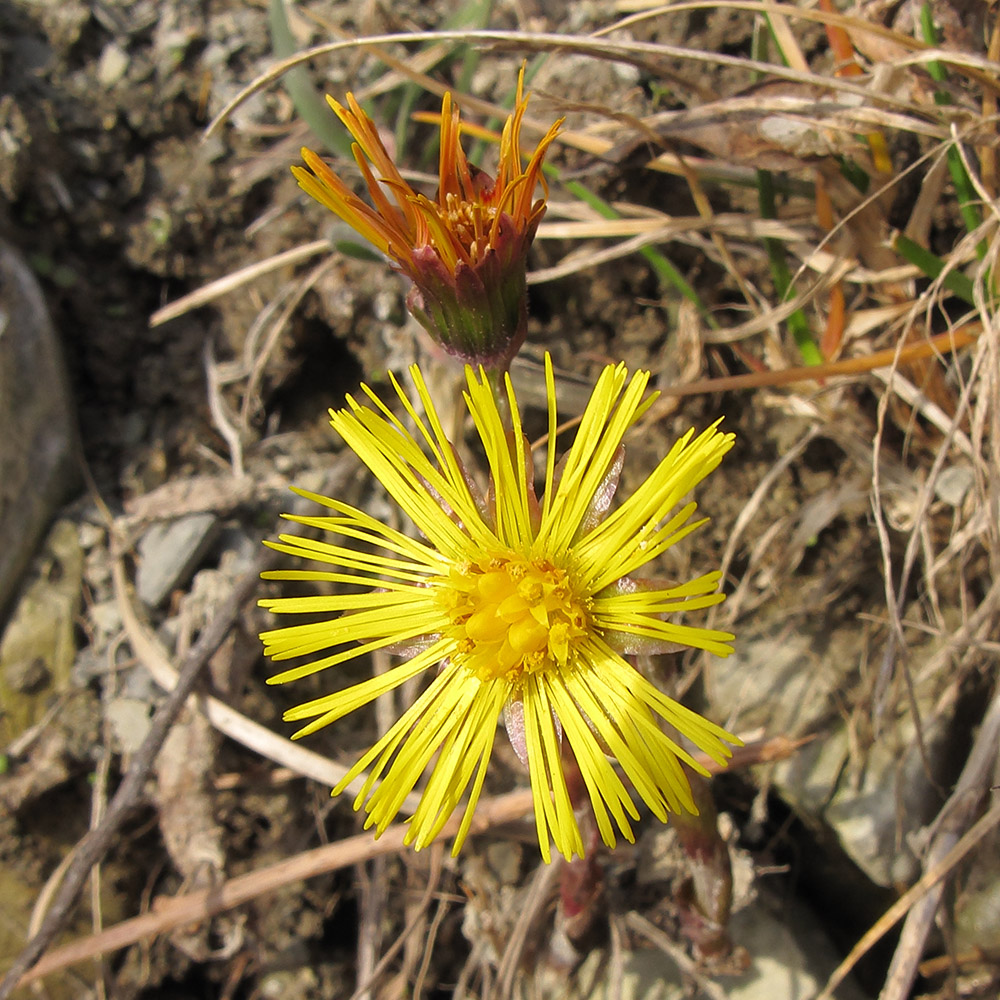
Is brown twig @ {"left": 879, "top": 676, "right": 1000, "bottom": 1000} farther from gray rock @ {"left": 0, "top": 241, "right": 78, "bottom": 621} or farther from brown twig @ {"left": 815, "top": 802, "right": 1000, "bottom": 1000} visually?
gray rock @ {"left": 0, "top": 241, "right": 78, "bottom": 621}

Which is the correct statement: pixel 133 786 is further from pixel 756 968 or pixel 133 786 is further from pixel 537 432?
pixel 756 968

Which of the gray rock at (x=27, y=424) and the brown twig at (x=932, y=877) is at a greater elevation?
the gray rock at (x=27, y=424)

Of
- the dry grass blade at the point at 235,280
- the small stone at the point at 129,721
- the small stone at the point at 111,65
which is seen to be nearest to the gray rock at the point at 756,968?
the small stone at the point at 129,721

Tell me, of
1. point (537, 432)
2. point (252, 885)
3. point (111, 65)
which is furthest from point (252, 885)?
point (111, 65)

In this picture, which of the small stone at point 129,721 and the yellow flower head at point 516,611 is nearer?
the yellow flower head at point 516,611

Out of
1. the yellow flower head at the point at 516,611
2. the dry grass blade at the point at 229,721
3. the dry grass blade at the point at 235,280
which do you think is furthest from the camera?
the dry grass blade at the point at 235,280

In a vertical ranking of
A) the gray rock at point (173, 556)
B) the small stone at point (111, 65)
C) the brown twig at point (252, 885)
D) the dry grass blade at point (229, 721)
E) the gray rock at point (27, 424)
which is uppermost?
the small stone at point (111, 65)

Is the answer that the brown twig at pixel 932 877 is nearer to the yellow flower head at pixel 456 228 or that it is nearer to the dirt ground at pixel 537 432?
the dirt ground at pixel 537 432
